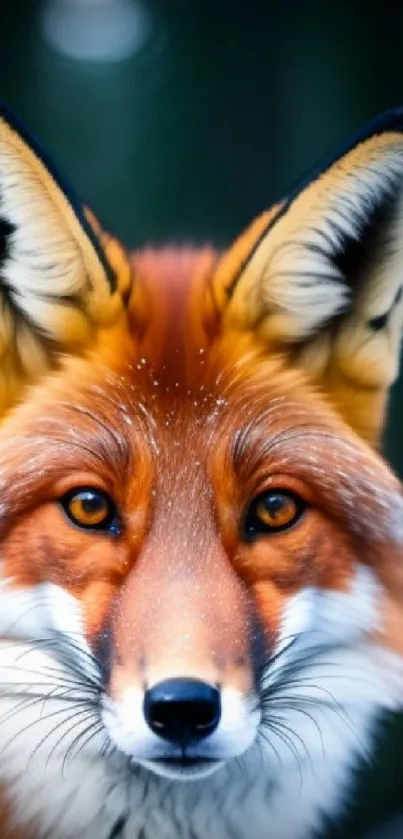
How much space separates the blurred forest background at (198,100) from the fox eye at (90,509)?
0.75 m

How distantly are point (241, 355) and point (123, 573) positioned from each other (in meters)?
0.62

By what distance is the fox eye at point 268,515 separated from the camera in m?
2.37

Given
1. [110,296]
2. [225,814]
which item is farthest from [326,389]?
[225,814]

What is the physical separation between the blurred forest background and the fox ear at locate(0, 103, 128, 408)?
10.6 inches

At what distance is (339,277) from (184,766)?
1.22 m

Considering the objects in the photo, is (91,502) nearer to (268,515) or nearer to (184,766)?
(268,515)

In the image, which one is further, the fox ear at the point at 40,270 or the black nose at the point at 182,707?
the fox ear at the point at 40,270

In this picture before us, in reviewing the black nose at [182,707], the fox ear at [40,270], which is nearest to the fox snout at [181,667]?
the black nose at [182,707]

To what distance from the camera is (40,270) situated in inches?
96.5

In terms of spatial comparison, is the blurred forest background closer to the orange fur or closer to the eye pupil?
the orange fur

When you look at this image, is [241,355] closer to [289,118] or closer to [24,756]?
[289,118]

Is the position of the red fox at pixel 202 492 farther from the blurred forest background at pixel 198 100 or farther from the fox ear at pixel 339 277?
the blurred forest background at pixel 198 100

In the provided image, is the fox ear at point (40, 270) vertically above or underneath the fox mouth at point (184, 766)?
above

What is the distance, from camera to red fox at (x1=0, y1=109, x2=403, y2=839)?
230 centimetres
